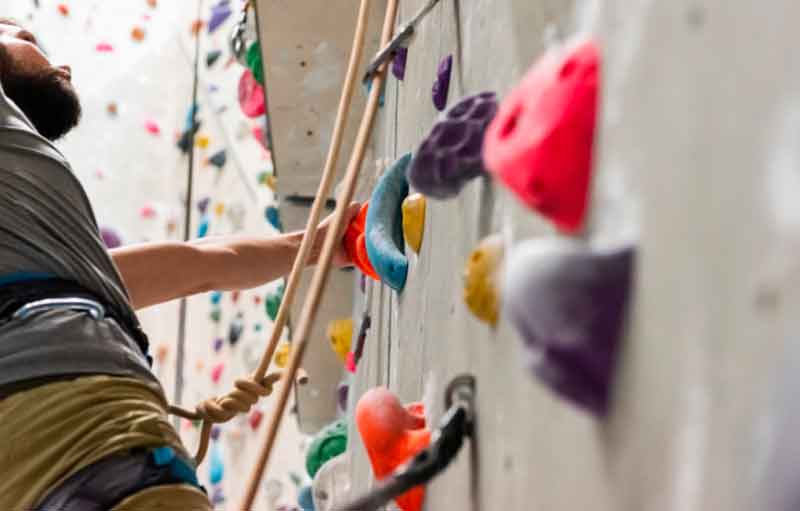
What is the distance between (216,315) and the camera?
2.94 metres

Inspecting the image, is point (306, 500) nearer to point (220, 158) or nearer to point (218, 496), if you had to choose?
point (218, 496)

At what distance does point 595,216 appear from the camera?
347 mm

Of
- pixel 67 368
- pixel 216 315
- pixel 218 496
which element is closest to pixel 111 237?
pixel 216 315

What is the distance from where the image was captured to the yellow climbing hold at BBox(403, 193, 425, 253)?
2.84ft

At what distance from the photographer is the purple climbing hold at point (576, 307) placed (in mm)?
323

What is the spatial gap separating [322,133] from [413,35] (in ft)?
2.97

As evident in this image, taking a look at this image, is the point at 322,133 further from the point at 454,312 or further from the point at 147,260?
the point at 454,312

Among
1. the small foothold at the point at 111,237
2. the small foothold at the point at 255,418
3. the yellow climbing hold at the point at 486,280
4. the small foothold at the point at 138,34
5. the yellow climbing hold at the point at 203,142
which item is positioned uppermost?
the small foothold at the point at 138,34

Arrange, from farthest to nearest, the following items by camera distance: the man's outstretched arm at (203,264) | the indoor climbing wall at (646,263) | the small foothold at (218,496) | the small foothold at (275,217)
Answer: the small foothold at (218,496)
the small foothold at (275,217)
the man's outstretched arm at (203,264)
the indoor climbing wall at (646,263)

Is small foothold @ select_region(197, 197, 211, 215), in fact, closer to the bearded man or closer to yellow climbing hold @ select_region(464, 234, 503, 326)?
the bearded man

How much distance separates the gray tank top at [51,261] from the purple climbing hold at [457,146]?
1.51ft

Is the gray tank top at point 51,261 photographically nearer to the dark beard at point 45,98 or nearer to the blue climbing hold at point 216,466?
the dark beard at point 45,98

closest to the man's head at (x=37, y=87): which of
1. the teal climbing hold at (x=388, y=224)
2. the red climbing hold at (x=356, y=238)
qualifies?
the red climbing hold at (x=356, y=238)

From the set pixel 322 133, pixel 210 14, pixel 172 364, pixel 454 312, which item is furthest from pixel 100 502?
pixel 210 14
